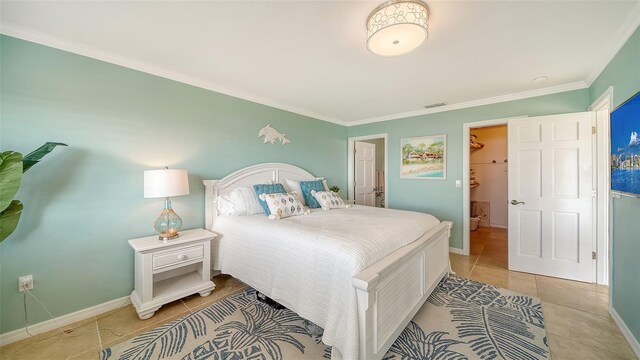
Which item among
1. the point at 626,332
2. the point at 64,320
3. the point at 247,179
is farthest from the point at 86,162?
the point at 626,332

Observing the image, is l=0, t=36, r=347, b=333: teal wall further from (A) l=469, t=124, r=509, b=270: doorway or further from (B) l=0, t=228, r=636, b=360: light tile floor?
(A) l=469, t=124, r=509, b=270: doorway

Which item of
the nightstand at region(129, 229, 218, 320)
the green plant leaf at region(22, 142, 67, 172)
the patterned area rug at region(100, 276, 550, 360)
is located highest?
the green plant leaf at region(22, 142, 67, 172)

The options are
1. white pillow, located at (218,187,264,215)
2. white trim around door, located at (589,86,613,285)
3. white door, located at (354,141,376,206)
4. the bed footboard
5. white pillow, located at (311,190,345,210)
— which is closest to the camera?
the bed footboard

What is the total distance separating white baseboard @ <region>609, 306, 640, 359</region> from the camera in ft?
5.57

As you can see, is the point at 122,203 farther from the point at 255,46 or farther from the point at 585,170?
the point at 585,170

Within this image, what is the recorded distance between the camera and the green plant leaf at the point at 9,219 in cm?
163

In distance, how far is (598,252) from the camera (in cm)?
276

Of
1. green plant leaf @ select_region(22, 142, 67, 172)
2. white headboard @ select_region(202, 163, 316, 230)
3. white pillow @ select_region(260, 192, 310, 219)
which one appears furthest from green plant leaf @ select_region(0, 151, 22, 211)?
white pillow @ select_region(260, 192, 310, 219)

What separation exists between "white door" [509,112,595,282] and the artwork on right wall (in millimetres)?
940

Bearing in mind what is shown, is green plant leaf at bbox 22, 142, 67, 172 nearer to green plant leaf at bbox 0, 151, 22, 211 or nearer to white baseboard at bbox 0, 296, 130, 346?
green plant leaf at bbox 0, 151, 22, 211

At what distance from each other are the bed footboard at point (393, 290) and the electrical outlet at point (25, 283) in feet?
8.66

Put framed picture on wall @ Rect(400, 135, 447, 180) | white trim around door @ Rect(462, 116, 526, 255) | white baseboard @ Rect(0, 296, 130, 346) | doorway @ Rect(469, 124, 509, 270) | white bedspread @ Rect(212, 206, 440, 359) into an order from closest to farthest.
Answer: white bedspread @ Rect(212, 206, 440, 359) < white baseboard @ Rect(0, 296, 130, 346) < white trim around door @ Rect(462, 116, 526, 255) < framed picture on wall @ Rect(400, 135, 447, 180) < doorway @ Rect(469, 124, 509, 270)

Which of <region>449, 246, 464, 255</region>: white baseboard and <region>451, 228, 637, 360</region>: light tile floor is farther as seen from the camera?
<region>449, 246, 464, 255</region>: white baseboard

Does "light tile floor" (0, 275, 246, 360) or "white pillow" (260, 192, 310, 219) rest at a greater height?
"white pillow" (260, 192, 310, 219)
